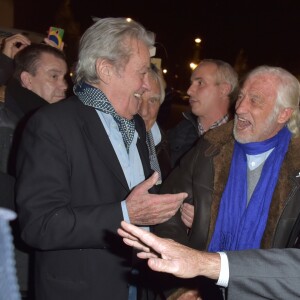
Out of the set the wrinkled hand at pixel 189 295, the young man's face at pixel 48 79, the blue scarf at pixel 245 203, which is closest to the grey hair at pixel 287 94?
the blue scarf at pixel 245 203

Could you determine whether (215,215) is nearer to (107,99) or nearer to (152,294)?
(152,294)

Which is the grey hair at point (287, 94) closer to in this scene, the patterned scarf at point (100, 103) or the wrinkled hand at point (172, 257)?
the patterned scarf at point (100, 103)

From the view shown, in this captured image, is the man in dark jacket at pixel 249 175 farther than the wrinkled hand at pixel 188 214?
No

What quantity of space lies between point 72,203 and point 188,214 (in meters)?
0.90

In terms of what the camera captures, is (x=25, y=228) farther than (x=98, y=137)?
No

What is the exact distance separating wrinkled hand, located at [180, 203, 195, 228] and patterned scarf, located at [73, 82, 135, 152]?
622 mm

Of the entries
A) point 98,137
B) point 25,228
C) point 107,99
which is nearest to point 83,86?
point 107,99

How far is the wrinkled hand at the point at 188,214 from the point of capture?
258 centimetres

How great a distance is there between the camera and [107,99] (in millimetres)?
2172

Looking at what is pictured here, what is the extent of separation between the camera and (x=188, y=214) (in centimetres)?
259

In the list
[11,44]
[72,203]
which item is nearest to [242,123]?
[72,203]

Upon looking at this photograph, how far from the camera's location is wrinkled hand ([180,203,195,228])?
2.58m

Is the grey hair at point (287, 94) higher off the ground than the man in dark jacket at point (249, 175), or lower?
higher

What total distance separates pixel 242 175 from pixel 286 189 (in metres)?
0.33
